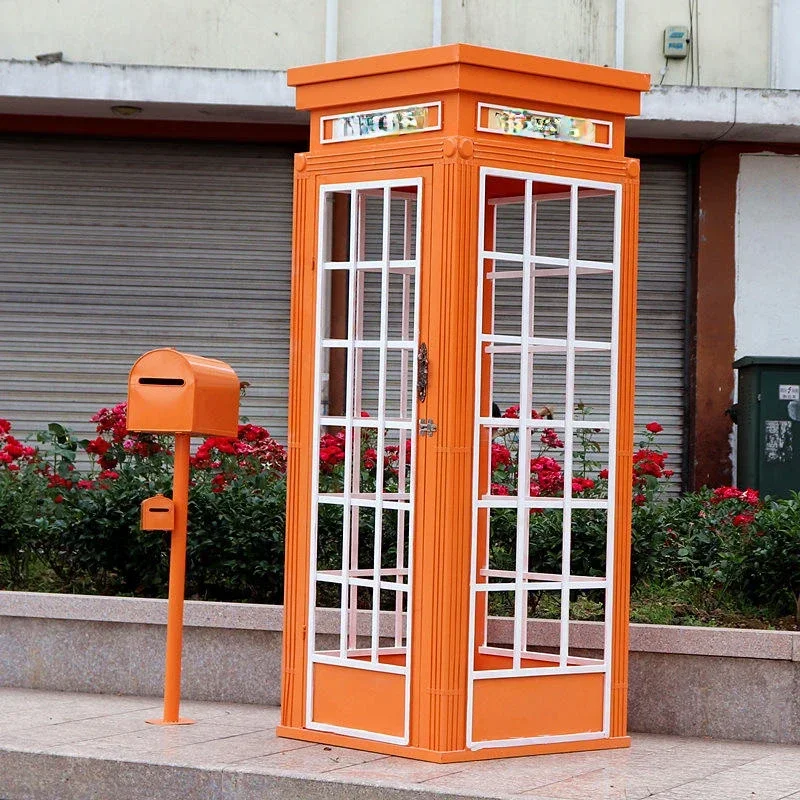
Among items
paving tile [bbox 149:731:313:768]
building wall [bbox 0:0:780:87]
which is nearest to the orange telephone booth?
paving tile [bbox 149:731:313:768]

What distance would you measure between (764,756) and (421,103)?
3063mm

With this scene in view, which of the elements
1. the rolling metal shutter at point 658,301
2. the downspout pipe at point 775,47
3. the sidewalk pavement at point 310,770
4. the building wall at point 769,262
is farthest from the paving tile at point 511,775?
the downspout pipe at point 775,47

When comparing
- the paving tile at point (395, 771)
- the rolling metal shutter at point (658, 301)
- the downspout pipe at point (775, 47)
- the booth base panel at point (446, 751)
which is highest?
the downspout pipe at point (775, 47)

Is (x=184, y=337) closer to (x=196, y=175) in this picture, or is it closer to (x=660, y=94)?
(x=196, y=175)

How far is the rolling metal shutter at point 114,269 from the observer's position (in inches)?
494

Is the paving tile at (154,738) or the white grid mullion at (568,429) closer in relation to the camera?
the paving tile at (154,738)

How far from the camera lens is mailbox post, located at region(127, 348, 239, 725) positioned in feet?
20.1

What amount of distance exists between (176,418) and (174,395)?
0.33 feet

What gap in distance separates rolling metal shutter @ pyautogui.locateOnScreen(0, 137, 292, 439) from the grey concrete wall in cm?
543

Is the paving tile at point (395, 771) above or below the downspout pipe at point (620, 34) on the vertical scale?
below

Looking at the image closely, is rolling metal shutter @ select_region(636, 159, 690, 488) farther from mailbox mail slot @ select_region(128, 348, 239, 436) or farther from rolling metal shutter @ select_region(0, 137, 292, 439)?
mailbox mail slot @ select_region(128, 348, 239, 436)

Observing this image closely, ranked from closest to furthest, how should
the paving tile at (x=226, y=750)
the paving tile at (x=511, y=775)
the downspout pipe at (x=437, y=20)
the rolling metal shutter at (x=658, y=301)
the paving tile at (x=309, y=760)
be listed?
the paving tile at (x=511, y=775) < the paving tile at (x=309, y=760) < the paving tile at (x=226, y=750) < the downspout pipe at (x=437, y=20) < the rolling metal shutter at (x=658, y=301)

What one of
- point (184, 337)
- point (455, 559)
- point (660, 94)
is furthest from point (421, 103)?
point (184, 337)

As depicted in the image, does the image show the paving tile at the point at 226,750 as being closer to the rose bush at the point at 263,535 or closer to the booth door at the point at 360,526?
the booth door at the point at 360,526
